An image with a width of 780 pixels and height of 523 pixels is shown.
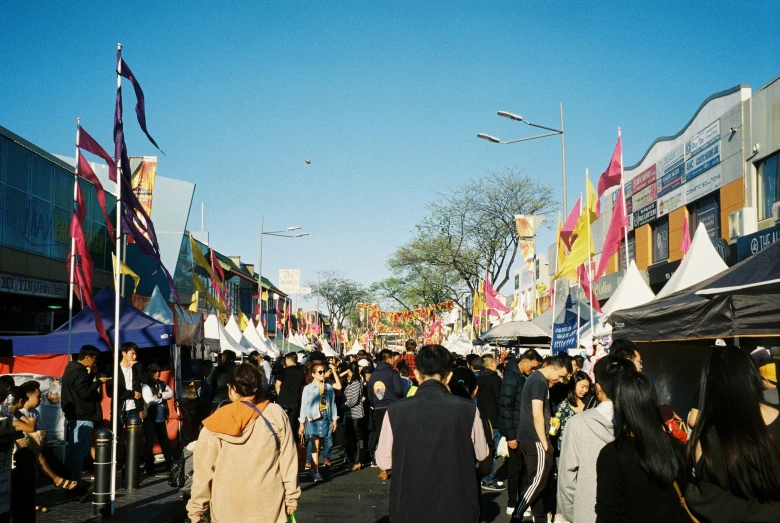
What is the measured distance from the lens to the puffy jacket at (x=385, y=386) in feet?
41.8

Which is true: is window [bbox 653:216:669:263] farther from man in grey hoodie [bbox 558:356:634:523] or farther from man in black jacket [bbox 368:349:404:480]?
man in grey hoodie [bbox 558:356:634:523]

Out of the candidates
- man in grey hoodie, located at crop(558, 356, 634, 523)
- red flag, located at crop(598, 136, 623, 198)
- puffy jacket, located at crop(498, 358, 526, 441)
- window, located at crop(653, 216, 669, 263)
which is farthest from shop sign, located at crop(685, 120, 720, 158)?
man in grey hoodie, located at crop(558, 356, 634, 523)

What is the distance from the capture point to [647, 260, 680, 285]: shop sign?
27.4m

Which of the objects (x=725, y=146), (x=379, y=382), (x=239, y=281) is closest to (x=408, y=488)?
(x=379, y=382)

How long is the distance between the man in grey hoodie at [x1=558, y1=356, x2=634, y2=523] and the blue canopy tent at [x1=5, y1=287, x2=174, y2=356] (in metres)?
11.3

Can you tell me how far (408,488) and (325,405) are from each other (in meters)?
8.37

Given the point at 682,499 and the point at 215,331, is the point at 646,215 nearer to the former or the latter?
the point at 215,331

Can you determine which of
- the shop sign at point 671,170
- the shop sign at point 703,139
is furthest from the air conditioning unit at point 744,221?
the shop sign at point 671,170

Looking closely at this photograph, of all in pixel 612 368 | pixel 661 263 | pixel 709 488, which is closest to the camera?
pixel 709 488

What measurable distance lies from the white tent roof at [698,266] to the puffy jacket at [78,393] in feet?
26.2

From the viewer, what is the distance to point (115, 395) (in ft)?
29.8

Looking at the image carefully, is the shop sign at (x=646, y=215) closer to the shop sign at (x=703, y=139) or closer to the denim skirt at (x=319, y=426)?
the shop sign at (x=703, y=139)

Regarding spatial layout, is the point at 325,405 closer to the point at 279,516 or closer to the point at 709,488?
the point at 279,516

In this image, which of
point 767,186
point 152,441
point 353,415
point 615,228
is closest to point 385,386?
point 353,415
